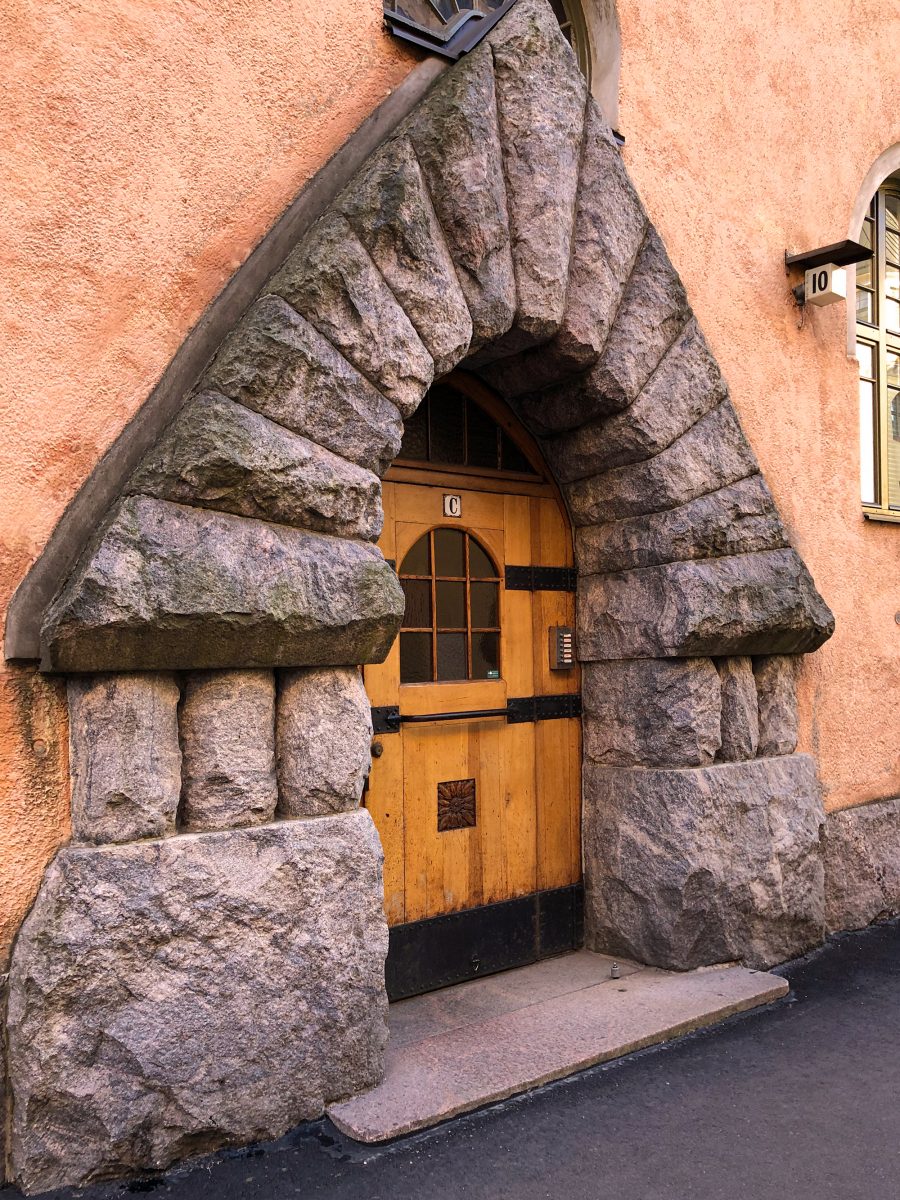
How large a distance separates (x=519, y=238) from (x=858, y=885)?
342 cm

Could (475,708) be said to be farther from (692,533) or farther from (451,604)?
(692,533)

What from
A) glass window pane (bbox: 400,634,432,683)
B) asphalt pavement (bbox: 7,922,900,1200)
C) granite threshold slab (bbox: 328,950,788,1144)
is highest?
glass window pane (bbox: 400,634,432,683)

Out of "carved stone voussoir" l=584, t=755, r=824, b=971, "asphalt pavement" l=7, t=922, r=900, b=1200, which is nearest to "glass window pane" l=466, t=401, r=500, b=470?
"carved stone voussoir" l=584, t=755, r=824, b=971

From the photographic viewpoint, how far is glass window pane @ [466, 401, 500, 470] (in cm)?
395

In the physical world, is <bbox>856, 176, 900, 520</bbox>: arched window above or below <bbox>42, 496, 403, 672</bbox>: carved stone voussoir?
above

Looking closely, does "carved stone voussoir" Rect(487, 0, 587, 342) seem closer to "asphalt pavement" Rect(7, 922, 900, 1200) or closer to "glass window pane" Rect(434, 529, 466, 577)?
"glass window pane" Rect(434, 529, 466, 577)

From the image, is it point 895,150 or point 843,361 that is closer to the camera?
point 843,361

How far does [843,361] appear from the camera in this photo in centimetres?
497

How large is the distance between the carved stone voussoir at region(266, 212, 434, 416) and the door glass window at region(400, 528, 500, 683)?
891 mm

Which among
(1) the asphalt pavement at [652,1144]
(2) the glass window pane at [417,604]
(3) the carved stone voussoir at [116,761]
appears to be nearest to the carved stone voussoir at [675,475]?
(2) the glass window pane at [417,604]

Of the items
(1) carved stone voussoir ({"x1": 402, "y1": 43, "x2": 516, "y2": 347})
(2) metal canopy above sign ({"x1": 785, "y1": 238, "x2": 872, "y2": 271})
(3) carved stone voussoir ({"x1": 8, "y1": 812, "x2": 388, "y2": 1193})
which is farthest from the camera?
(2) metal canopy above sign ({"x1": 785, "y1": 238, "x2": 872, "y2": 271})

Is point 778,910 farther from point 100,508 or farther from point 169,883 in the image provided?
point 100,508

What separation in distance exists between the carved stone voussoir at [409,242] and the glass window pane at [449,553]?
84 cm

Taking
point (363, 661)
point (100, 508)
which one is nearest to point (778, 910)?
point (363, 661)
